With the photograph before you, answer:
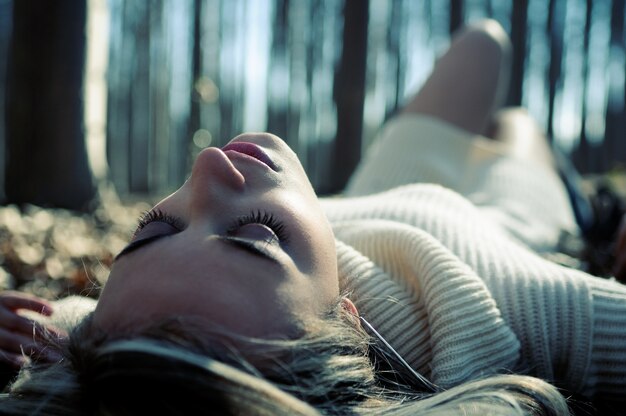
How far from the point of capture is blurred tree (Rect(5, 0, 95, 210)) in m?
5.05

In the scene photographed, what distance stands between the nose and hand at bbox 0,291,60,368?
0.63 meters

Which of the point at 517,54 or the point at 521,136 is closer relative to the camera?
the point at 521,136

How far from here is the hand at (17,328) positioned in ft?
5.46

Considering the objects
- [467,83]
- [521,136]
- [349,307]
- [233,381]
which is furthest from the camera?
[521,136]

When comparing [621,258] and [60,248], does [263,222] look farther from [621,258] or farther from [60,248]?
[60,248]

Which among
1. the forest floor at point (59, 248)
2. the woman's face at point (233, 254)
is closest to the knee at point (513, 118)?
the forest floor at point (59, 248)

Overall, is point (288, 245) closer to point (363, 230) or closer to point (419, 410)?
point (419, 410)

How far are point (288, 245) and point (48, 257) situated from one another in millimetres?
2289

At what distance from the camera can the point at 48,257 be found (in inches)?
125

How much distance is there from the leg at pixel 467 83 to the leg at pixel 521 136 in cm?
24

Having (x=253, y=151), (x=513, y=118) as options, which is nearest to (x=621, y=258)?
(x=253, y=151)

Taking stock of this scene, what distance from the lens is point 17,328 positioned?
1.71 m

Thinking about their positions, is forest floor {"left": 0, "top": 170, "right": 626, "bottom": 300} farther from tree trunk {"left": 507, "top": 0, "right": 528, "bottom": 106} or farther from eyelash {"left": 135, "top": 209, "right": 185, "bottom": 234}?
tree trunk {"left": 507, "top": 0, "right": 528, "bottom": 106}

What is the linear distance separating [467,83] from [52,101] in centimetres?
345
